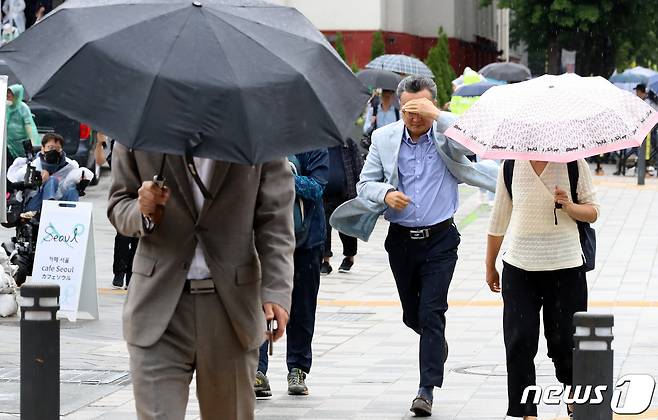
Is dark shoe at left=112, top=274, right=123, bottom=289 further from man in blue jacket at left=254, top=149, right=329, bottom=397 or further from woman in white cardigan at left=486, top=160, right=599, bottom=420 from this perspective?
woman in white cardigan at left=486, top=160, right=599, bottom=420

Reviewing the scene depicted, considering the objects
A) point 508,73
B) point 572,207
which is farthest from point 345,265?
point 508,73

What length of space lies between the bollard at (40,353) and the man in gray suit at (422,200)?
115 inches

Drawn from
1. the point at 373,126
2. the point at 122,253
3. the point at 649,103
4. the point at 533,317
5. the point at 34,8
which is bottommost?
the point at 649,103

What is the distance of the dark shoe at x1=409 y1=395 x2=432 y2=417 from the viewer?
28.2ft

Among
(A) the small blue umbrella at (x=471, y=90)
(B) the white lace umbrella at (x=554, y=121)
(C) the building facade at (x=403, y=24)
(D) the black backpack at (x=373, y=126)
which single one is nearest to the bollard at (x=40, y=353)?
(B) the white lace umbrella at (x=554, y=121)

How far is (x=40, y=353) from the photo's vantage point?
20.4 feet

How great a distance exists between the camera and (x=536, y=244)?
7648mm

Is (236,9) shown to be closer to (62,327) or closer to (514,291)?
(514,291)

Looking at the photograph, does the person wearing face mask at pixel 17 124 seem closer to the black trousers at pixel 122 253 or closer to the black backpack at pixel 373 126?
the black trousers at pixel 122 253

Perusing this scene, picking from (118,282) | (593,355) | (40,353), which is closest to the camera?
(593,355)

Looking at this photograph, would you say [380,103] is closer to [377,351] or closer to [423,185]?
[377,351]

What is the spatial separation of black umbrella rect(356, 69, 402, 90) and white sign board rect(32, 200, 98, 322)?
35.6 feet

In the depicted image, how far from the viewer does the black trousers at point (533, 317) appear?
7.70 metres

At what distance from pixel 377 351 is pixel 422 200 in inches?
97.3
